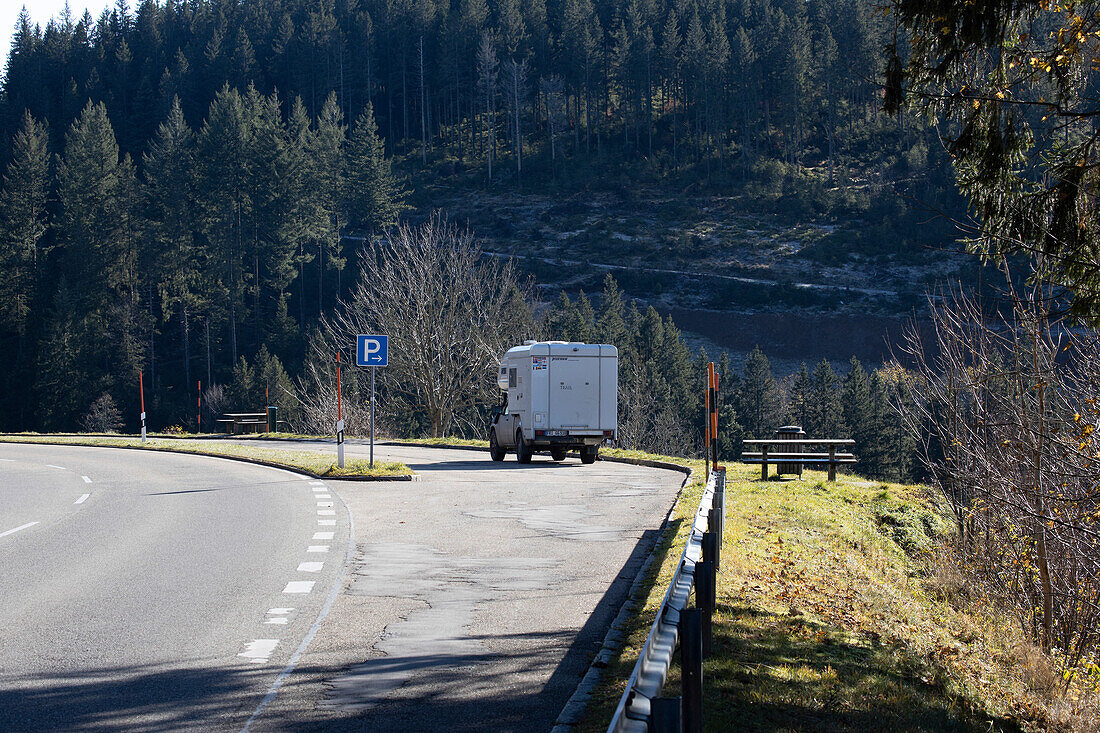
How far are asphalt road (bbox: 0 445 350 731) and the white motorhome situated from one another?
7.71 metres

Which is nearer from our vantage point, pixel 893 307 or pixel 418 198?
pixel 893 307

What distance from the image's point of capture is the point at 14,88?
127m

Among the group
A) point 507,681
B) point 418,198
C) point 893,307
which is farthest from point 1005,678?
point 418,198

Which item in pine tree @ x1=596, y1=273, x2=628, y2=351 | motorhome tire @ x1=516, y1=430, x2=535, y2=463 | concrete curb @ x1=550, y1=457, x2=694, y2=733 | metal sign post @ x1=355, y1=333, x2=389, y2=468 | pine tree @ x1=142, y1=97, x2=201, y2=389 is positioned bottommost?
concrete curb @ x1=550, y1=457, x2=694, y2=733

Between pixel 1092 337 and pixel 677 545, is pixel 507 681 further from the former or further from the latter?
pixel 1092 337

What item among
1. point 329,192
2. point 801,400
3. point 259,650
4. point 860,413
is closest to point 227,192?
point 329,192

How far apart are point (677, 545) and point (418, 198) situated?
9490 cm

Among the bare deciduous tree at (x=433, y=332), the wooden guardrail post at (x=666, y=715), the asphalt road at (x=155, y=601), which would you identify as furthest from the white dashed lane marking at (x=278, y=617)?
the bare deciduous tree at (x=433, y=332)

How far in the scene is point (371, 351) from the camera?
2192cm

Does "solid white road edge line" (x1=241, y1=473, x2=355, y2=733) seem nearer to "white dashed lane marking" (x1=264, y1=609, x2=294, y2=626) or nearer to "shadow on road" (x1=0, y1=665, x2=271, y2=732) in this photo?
"shadow on road" (x1=0, y1=665, x2=271, y2=732)

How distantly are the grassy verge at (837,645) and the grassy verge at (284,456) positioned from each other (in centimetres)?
824

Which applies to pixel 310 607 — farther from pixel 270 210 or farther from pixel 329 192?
pixel 329 192

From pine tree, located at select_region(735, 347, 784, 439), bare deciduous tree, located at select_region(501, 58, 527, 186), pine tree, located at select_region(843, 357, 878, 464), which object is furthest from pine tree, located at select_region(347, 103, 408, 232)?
pine tree, located at select_region(843, 357, 878, 464)

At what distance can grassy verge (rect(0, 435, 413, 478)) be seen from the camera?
2178 centimetres
